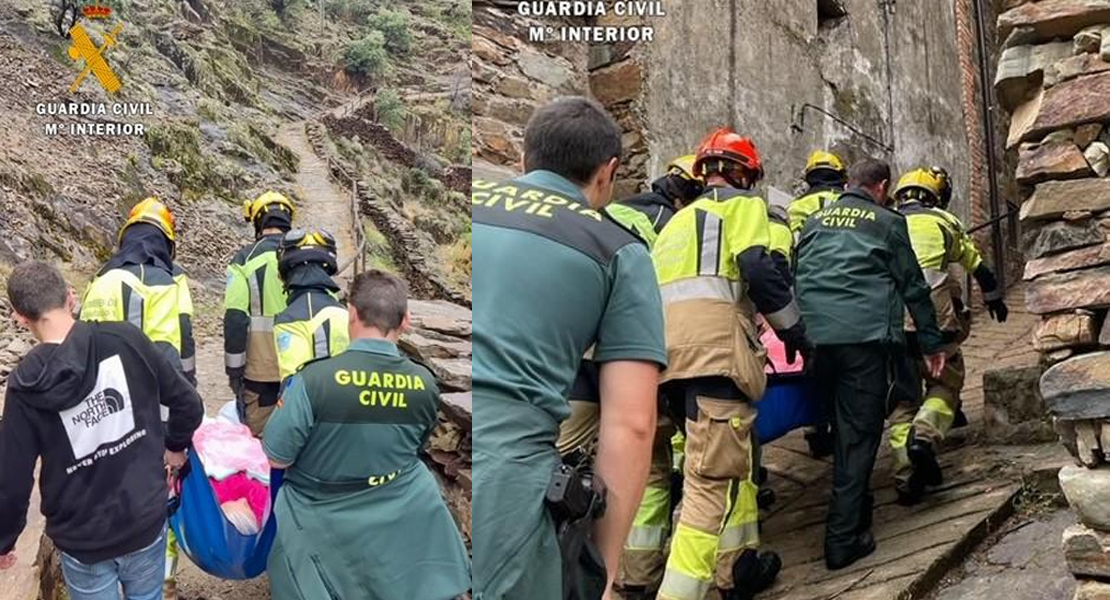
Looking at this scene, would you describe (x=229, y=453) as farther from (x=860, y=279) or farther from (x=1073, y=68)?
(x=1073, y=68)

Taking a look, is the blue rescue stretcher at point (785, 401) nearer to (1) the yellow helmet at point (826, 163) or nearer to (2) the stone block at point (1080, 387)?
(1) the yellow helmet at point (826, 163)

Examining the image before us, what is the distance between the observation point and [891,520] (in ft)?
10.5

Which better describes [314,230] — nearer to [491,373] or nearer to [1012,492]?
[491,373]

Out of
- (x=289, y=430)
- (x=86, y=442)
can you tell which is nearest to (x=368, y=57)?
(x=289, y=430)

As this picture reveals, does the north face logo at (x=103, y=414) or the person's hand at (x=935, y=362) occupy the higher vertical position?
the north face logo at (x=103, y=414)

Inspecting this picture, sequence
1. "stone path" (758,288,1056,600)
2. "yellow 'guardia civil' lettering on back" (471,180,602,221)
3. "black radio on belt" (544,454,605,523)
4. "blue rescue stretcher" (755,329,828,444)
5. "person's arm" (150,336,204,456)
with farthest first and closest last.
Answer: "blue rescue stretcher" (755,329,828,444) → "stone path" (758,288,1056,600) → "person's arm" (150,336,204,456) → "yellow 'guardia civil' lettering on back" (471,180,602,221) → "black radio on belt" (544,454,605,523)

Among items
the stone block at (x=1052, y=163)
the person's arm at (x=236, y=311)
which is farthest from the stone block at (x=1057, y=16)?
the person's arm at (x=236, y=311)

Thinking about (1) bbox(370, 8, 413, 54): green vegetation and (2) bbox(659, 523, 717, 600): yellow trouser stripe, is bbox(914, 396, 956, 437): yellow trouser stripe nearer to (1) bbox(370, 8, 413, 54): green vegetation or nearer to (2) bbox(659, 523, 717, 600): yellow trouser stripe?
(2) bbox(659, 523, 717, 600): yellow trouser stripe

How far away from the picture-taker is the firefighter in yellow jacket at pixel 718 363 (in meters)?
2.61

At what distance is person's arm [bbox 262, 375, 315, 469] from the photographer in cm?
223

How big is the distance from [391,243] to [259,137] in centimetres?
49

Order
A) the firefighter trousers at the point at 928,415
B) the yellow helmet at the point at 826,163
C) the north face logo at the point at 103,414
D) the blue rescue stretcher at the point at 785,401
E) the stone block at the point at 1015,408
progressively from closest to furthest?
the north face logo at the point at 103,414 → the blue rescue stretcher at the point at 785,401 → the firefighter trousers at the point at 928,415 → the stone block at the point at 1015,408 → the yellow helmet at the point at 826,163

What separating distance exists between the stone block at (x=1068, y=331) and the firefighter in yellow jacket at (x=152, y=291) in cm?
205

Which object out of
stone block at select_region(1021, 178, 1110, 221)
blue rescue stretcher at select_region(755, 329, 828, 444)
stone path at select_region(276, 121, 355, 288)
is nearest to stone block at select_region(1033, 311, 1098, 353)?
stone block at select_region(1021, 178, 1110, 221)
